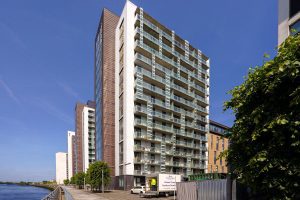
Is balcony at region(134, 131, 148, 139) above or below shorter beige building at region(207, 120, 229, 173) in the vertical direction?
above

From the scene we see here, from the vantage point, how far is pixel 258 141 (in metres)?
9.01

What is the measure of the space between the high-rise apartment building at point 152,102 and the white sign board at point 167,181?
73.0ft

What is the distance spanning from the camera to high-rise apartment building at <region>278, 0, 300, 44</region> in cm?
2348

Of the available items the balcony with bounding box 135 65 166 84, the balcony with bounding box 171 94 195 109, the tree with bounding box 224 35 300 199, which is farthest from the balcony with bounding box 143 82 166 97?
the tree with bounding box 224 35 300 199

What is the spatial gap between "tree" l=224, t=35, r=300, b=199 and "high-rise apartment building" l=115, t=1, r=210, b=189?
173 ft

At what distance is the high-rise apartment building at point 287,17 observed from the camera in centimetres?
2348

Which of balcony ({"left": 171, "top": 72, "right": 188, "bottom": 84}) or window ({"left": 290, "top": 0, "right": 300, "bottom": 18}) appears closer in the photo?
window ({"left": 290, "top": 0, "right": 300, "bottom": 18})

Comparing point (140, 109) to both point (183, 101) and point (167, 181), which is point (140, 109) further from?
point (167, 181)

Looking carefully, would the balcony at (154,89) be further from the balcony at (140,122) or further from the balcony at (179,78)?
the balcony at (140,122)

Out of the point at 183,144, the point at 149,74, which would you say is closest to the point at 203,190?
the point at 149,74

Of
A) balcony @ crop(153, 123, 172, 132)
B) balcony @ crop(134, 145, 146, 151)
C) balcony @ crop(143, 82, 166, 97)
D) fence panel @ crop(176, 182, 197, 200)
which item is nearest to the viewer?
fence panel @ crop(176, 182, 197, 200)

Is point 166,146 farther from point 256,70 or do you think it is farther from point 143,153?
point 256,70

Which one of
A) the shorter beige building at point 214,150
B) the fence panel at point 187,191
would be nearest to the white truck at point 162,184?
the fence panel at point 187,191

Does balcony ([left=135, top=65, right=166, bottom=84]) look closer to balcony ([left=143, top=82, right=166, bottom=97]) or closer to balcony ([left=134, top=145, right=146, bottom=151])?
balcony ([left=143, top=82, right=166, bottom=97])
